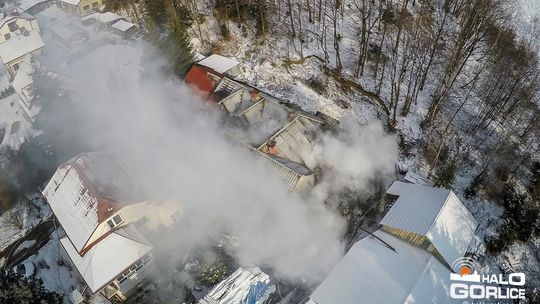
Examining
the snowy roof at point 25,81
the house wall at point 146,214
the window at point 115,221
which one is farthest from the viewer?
the snowy roof at point 25,81

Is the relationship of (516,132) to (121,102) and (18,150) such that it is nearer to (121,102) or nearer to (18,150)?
(121,102)

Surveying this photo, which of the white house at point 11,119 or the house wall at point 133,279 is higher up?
the house wall at point 133,279

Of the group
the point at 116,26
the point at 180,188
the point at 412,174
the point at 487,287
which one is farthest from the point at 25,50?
the point at 487,287

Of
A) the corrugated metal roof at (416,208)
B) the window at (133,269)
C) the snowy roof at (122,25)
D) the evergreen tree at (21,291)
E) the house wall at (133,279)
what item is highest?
the snowy roof at (122,25)

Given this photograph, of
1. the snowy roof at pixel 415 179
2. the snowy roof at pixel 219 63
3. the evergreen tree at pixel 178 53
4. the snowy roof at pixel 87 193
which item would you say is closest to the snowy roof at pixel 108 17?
the evergreen tree at pixel 178 53

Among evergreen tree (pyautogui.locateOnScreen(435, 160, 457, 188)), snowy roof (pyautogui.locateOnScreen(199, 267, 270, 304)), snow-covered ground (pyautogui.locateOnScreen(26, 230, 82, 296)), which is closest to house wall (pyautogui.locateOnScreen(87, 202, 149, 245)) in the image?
snow-covered ground (pyautogui.locateOnScreen(26, 230, 82, 296))

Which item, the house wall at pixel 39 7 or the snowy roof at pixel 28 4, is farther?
the snowy roof at pixel 28 4

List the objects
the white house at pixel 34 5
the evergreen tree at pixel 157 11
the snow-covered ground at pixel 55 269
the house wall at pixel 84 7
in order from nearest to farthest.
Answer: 1. the snow-covered ground at pixel 55 269
2. the evergreen tree at pixel 157 11
3. the house wall at pixel 84 7
4. the white house at pixel 34 5

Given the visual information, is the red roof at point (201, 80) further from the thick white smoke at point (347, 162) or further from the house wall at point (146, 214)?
the thick white smoke at point (347, 162)
